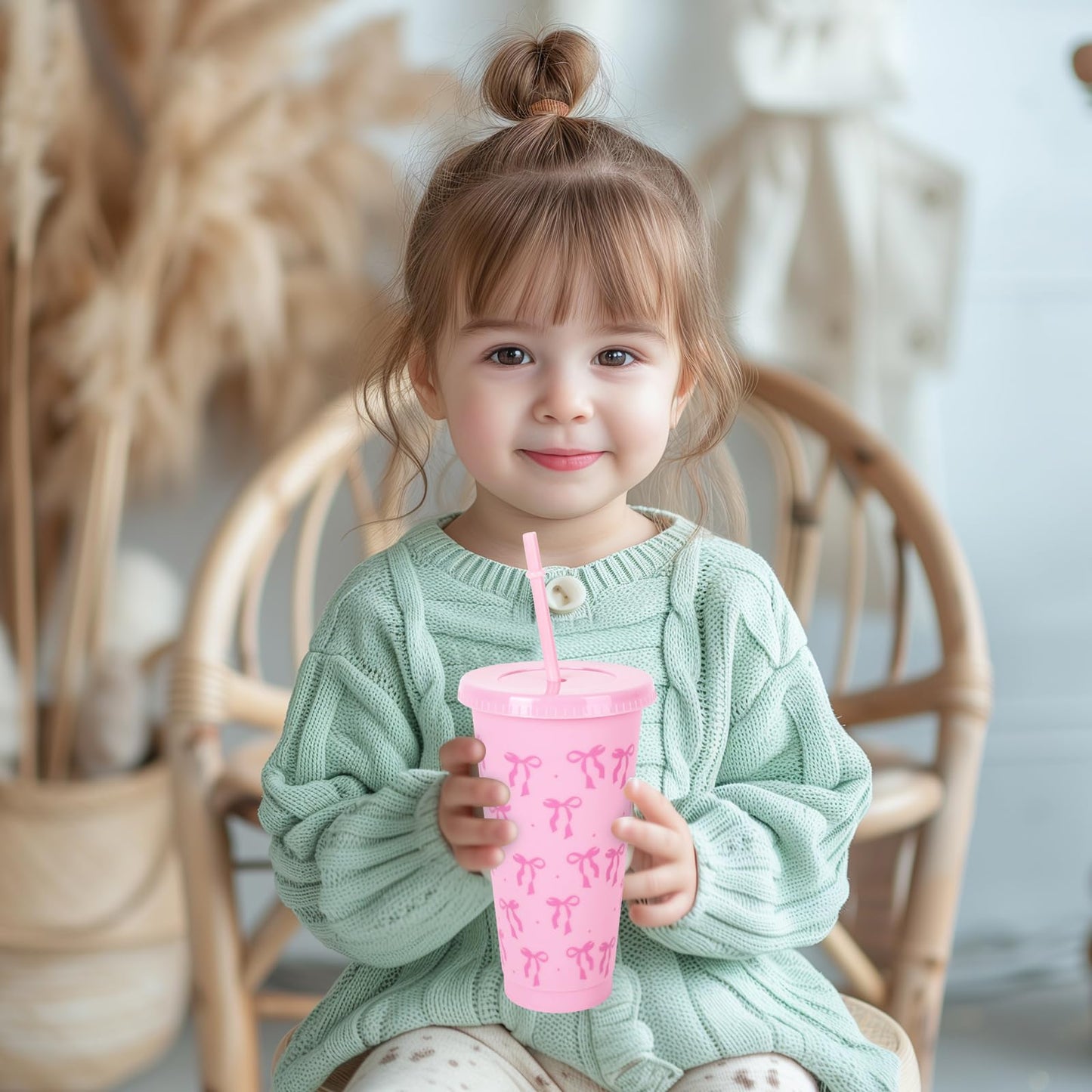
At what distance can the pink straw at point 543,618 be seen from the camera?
62 centimetres

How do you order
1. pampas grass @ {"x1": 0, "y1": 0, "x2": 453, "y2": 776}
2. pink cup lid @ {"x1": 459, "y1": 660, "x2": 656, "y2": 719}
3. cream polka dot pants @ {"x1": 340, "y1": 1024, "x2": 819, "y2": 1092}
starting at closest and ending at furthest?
pink cup lid @ {"x1": 459, "y1": 660, "x2": 656, "y2": 719} < cream polka dot pants @ {"x1": 340, "y1": 1024, "x2": 819, "y2": 1092} < pampas grass @ {"x1": 0, "y1": 0, "x2": 453, "y2": 776}

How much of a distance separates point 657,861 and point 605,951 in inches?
2.0

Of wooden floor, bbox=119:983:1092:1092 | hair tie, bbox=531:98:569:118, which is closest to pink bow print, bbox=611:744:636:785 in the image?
hair tie, bbox=531:98:569:118

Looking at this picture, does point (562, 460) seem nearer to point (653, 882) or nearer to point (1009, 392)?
point (653, 882)

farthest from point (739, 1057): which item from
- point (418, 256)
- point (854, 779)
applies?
point (418, 256)

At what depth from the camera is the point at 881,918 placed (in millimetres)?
1483

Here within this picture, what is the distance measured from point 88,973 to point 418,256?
4.16 ft

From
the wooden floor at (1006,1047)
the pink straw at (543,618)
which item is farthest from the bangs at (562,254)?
the wooden floor at (1006,1047)

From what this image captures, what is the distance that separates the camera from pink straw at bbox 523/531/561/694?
2.04ft

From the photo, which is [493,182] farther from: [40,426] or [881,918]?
[40,426]

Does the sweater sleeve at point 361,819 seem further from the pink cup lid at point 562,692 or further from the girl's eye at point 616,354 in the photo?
the girl's eye at point 616,354

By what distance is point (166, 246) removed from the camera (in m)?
1.74

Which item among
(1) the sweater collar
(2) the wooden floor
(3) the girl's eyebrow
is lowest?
(2) the wooden floor

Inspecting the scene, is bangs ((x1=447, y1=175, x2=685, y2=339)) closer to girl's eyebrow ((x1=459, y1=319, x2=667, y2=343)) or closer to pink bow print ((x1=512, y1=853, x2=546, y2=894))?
girl's eyebrow ((x1=459, y1=319, x2=667, y2=343))
